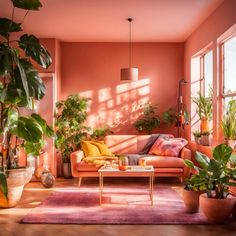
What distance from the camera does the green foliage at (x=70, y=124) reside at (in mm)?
7215

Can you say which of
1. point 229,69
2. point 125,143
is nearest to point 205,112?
point 229,69

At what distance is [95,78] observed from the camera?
790 cm

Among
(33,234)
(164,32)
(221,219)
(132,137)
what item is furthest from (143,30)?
(33,234)

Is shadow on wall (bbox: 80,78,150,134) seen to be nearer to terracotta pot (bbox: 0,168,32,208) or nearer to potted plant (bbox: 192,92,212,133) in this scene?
potted plant (bbox: 192,92,212,133)

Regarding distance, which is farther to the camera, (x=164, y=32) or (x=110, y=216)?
(x=164, y=32)

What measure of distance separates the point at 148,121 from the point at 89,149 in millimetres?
1481

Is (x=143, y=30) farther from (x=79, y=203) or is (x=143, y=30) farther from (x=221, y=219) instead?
(x=221, y=219)

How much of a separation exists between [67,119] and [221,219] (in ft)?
13.2

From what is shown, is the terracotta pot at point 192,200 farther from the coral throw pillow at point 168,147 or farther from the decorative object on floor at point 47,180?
the decorative object on floor at point 47,180

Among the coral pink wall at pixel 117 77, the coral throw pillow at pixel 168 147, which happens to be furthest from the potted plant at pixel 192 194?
the coral pink wall at pixel 117 77

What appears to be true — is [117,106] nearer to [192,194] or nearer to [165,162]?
[165,162]

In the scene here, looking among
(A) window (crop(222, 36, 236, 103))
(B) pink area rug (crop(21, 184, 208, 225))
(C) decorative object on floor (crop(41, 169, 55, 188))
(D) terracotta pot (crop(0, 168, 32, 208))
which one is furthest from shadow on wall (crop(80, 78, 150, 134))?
(D) terracotta pot (crop(0, 168, 32, 208))

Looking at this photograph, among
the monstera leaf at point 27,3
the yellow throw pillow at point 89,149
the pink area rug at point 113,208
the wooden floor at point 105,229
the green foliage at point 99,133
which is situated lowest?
the wooden floor at point 105,229

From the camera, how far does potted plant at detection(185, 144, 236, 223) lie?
13.1 ft
